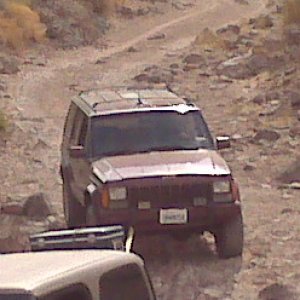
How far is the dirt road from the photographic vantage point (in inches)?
492

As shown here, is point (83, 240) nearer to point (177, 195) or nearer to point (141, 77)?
point (177, 195)

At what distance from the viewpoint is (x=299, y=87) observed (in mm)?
27062

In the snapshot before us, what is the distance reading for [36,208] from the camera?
15867 millimetres

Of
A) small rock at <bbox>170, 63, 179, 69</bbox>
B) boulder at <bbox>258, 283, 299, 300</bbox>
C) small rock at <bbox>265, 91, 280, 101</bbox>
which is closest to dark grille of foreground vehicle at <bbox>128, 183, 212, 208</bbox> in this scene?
boulder at <bbox>258, 283, 299, 300</bbox>

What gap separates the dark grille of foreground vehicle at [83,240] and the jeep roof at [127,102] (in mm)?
5598

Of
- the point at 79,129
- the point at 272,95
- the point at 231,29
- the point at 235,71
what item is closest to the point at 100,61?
the point at 231,29

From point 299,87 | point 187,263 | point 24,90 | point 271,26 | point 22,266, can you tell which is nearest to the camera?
point 22,266

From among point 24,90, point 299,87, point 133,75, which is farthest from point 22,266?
point 133,75

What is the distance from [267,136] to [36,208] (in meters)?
7.78

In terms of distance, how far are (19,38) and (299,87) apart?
47.2 ft

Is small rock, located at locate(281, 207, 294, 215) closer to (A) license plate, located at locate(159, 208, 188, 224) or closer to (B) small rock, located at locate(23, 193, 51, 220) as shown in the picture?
(B) small rock, located at locate(23, 193, 51, 220)

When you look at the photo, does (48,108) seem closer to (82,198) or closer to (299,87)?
(299,87)

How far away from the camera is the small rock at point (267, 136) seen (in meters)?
22.5

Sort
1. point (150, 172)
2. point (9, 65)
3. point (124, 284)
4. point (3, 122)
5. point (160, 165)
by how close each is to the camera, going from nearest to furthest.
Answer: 1. point (124, 284)
2. point (150, 172)
3. point (160, 165)
4. point (3, 122)
5. point (9, 65)
